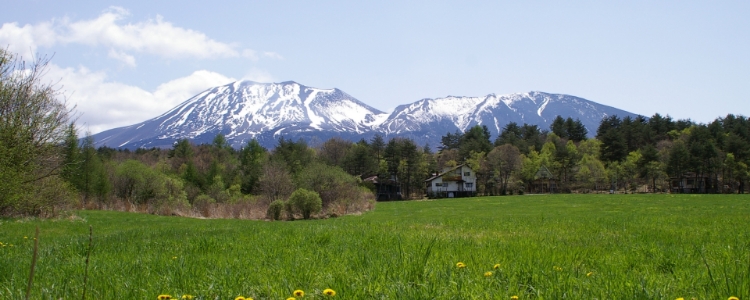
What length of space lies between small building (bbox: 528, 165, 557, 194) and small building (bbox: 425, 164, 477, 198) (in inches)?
A: 592

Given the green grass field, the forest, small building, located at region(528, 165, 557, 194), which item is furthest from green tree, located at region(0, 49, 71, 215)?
small building, located at region(528, 165, 557, 194)

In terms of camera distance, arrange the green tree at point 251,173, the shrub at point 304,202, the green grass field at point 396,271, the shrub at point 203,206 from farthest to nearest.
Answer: the green tree at point 251,173 < the shrub at point 203,206 < the shrub at point 304,202 < the green grass field at point 396,271

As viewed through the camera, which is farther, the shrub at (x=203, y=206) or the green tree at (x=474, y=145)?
the green tree at (x=474, y=145)

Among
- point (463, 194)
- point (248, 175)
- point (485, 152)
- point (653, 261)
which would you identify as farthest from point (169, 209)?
point (485, 152)

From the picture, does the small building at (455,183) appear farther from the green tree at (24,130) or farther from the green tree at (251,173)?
the green tree at (24,130)

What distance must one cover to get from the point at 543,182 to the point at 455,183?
2348cm

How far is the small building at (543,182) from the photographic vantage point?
107m

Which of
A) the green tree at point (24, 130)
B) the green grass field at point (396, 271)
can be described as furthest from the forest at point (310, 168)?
the green grass field at point (396, 271)

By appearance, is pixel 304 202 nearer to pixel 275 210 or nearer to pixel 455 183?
pixel 275 210

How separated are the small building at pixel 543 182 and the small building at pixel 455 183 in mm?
15032

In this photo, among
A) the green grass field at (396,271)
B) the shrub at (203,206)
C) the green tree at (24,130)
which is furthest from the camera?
the shrub at (203,206)

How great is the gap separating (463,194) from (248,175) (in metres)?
52.7

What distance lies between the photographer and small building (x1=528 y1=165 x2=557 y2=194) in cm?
10659

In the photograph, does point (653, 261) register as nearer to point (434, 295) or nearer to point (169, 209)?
point (434, 295)
